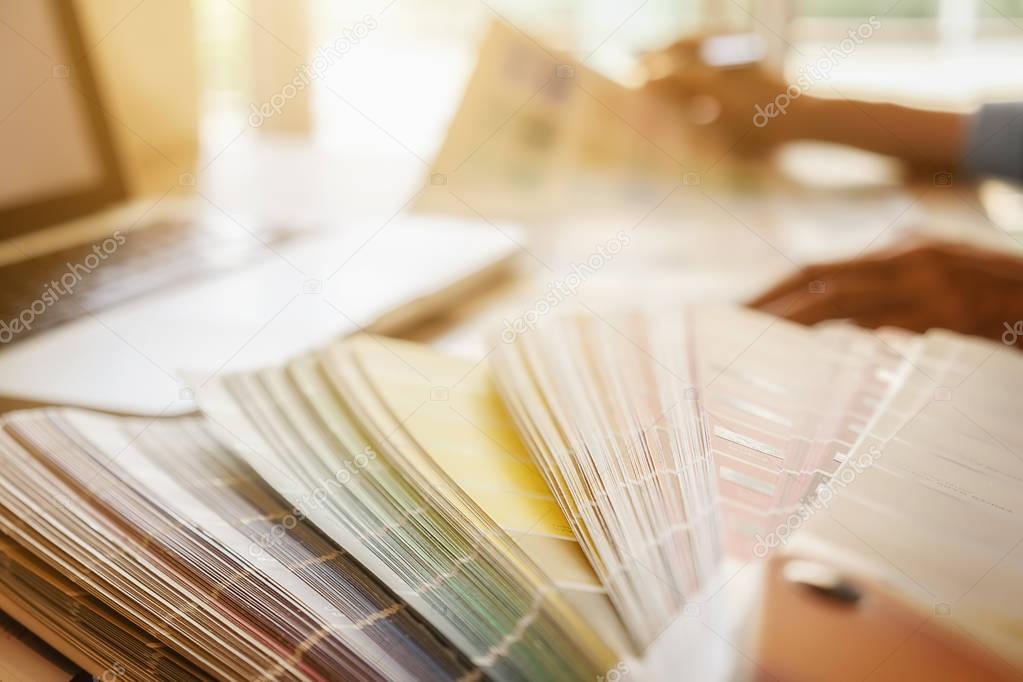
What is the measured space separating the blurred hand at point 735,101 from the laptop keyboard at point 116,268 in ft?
2.47

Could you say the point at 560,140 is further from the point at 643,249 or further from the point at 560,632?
the point at 560,632

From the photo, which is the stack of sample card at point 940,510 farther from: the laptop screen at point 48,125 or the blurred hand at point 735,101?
the blurred hand at point 735,101

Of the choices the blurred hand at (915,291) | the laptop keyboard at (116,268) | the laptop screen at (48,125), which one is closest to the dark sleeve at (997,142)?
the blurred hand at (915,291)

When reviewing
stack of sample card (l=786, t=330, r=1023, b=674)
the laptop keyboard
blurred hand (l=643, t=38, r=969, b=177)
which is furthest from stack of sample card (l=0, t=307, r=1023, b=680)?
blurred hand (l=643, t=38, r=969, b=177)

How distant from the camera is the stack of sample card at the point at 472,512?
29 cm

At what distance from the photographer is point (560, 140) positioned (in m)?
1.20

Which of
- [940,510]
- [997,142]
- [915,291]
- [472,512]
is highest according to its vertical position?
[997,142]

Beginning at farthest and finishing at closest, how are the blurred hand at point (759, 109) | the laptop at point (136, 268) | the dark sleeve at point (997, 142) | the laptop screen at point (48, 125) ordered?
the blurred hand at point (759, 109), the dark sleeve at point (997, 142), the laptop screen at point (48, 125), the laptop at point (136, 268)

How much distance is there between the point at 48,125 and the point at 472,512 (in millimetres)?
609

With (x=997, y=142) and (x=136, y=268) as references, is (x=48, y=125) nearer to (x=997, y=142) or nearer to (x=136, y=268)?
(x=136, y=268)

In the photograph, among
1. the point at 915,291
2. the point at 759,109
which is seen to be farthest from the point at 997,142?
the point at 915,291

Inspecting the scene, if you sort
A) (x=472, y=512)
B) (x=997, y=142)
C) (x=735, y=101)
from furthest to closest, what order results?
(x=735, y=101), (x=997, y=142), (x=472, y=512)

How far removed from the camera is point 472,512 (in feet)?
1.11

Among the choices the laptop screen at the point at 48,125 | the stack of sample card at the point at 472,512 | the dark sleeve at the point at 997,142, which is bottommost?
the stack of sample card at the point at 472,512
